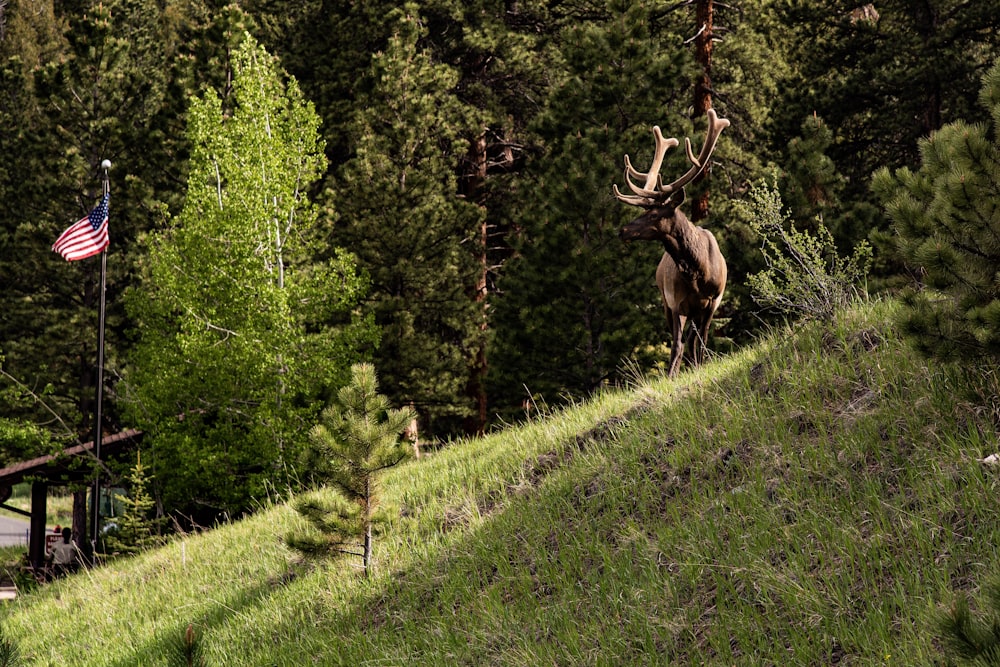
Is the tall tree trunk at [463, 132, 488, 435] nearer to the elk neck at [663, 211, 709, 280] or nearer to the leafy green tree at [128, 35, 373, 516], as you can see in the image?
the leafy green tree at [128, 35, 373, 516]

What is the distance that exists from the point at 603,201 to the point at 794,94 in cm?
450

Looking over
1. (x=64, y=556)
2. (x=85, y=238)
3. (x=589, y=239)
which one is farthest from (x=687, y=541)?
(x=64, y=556)

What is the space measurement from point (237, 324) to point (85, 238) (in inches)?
116

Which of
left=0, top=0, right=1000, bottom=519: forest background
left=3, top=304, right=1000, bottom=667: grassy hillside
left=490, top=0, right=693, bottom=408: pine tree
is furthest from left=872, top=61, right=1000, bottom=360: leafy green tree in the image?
Answer: left=490, top=0, right=693, bottom=408: pine tree

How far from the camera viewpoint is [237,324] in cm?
1855

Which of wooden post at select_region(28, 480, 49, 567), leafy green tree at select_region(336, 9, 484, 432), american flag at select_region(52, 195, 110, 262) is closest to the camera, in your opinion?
american flag at select_region(52, 195, 110, 262)

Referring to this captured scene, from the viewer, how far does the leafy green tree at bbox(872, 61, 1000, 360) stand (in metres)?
5.33

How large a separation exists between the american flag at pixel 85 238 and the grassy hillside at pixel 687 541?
367 inches

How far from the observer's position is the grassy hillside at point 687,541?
193 inches

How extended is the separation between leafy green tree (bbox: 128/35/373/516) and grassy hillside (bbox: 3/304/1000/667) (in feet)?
25.5

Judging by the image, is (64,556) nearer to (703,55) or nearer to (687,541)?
(703,55)

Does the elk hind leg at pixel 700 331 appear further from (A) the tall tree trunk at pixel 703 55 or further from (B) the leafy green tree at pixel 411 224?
(B) the leafy green tree at pixel 411 224

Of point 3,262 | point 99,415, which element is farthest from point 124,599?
point 3,262

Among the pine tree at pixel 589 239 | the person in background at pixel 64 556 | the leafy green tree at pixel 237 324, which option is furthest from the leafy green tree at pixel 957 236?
→ the person in background at pixel 64 556
